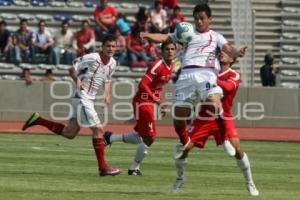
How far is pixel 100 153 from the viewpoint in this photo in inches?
622

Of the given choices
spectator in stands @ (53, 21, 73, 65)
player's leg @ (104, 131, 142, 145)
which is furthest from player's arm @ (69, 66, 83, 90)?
spectator in stands @ (53, 21, 73, 65)

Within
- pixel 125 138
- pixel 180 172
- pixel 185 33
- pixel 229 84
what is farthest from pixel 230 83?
pixel 125 138

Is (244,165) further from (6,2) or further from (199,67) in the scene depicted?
(6,2)

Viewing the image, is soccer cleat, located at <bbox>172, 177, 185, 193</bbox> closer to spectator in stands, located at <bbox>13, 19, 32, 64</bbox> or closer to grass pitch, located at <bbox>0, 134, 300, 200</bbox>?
grass pitch, located at <bbox>0, 134, 300, 200</bbox>

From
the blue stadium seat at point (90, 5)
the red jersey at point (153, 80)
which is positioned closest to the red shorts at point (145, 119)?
the red jersey at point (153, 80)

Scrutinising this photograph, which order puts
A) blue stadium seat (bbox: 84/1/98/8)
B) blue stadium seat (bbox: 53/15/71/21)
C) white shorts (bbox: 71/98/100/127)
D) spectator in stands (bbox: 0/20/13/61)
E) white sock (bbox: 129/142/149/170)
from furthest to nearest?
1. blue stadium seat (bbox: 84/1/98/8)
2. blue stadium seat (bbox: 53/15/71/21)
3. spectator in stands (bbox: 0/20/13/61)
4. white shorts (bbox: 71/98/100/127)
5. white sock (bbox: 129/142/149/170)

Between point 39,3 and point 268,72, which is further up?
point 39,3

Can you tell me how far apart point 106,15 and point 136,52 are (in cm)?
139

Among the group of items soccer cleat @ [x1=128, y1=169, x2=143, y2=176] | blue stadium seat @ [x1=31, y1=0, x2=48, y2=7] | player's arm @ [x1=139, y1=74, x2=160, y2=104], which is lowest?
soccer cleat @ [x1=128, y1=169, x2=143, y2=176]

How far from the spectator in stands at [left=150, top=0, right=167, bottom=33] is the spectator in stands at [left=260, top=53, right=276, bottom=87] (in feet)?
10.1

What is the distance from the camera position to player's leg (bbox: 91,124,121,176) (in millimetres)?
15523

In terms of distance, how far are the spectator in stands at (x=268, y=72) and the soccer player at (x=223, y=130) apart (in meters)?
17.5

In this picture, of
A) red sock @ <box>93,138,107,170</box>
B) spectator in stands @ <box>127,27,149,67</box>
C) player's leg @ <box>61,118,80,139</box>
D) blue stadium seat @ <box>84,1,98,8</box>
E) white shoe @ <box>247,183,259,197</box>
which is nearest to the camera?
white shoe @ <box>247,183,259,197</box>

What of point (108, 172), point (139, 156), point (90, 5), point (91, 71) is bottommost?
point (108, 172)
